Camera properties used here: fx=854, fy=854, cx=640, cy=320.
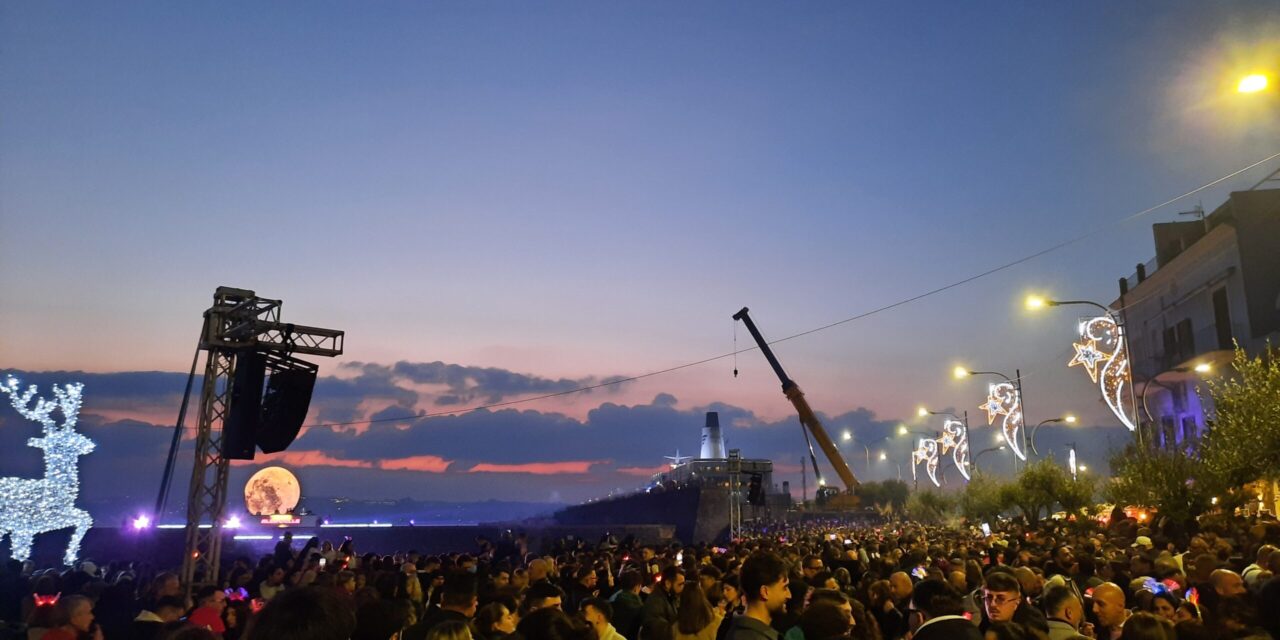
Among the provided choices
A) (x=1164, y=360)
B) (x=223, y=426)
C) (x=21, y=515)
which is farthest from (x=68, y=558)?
(x=1164, y=360)

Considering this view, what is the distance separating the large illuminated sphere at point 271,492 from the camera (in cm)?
2761

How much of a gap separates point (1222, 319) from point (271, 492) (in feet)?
118

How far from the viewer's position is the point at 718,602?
8.08m

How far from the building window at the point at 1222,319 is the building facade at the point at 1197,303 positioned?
4 cm

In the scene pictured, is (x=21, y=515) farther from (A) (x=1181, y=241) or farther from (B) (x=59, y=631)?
(A) (x=1181, y=241)

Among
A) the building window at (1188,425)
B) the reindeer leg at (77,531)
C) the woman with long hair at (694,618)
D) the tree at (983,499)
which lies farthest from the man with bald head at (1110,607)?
the tree at (983,499)

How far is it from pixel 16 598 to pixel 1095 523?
90.4 feet

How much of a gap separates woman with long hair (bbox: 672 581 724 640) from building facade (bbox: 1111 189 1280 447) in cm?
2314

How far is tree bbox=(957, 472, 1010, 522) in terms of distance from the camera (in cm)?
4075

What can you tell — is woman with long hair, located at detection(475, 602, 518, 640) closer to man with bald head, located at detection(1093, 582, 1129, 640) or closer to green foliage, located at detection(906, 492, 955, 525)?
man with bald head, located at detection(1093, 582, 1129, 640)

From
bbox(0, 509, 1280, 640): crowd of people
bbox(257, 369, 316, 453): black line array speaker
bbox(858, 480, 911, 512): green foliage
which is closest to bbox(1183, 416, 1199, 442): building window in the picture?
bbox(0, 509, 1280, 640): crowd of people

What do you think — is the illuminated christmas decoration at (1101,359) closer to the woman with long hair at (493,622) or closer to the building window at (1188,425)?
the building window at (1188,425)

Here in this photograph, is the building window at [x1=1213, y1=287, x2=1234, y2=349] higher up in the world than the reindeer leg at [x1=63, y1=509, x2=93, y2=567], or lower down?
higher up

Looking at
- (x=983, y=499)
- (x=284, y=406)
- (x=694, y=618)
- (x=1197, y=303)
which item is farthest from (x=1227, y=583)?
(x=983, y=499)
